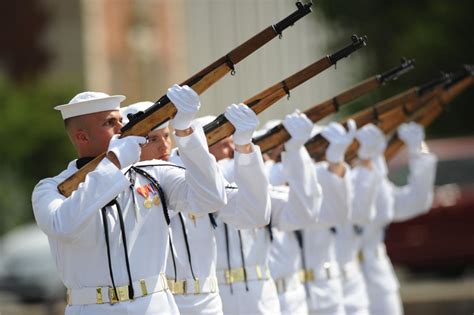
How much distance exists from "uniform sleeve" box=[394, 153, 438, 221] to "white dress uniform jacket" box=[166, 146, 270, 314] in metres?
4.67

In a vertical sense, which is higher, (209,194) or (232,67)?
(232,67)

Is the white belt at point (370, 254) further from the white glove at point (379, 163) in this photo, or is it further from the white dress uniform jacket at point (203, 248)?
the white dress uniform jacket at point (203, 248)

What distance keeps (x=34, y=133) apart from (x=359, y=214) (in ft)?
80.4

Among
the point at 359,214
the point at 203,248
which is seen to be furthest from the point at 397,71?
the point at 203,248

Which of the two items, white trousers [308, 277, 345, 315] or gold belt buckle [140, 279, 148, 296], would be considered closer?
gold belt buckle [140, 279, 148, 296]

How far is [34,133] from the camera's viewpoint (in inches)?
1394

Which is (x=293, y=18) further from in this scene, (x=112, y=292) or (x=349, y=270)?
(x=349, y=270)

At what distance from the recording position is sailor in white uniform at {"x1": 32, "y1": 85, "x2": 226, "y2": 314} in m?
7.43

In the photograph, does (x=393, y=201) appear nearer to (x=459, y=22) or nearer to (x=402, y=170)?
(x=402, y=170)

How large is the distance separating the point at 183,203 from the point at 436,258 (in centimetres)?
1272

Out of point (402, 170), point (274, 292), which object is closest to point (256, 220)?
point (274, 292)

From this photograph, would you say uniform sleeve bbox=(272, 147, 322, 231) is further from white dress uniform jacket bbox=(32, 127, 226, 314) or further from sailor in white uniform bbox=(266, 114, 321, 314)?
white dress uniform jacket bbox=(32, 127, 226, 314)

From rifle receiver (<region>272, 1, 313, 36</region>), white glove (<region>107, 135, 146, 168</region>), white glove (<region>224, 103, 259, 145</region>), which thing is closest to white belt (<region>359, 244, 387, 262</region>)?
white glove (<region>224, 103, 259, 145</region>)

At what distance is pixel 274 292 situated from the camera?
31.7 feet
